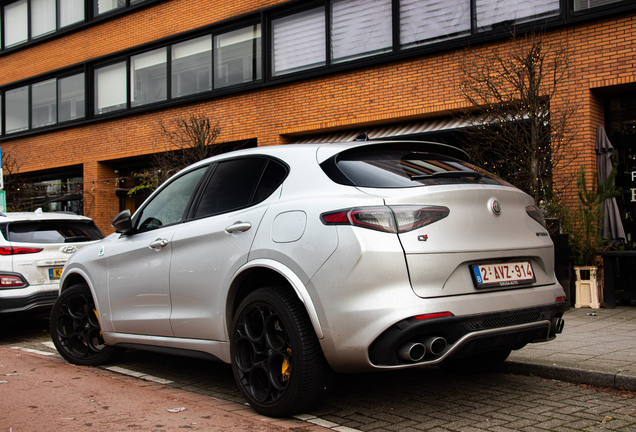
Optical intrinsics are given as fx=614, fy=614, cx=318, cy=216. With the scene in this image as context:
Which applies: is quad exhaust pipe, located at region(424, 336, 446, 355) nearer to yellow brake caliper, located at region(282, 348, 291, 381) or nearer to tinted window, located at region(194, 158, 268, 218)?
yellow brake caliper, located at region(282, 348, 291, 381)

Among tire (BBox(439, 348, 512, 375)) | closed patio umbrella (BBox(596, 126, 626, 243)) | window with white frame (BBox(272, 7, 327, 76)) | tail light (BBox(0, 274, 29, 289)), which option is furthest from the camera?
window with white frame (BBox(272, 7, 327, 76))

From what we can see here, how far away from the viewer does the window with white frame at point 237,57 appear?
51.2 feet

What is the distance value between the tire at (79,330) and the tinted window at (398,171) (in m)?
3.14

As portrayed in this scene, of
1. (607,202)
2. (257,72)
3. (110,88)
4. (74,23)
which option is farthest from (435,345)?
(74,23)

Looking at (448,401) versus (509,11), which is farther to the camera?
(509,11)

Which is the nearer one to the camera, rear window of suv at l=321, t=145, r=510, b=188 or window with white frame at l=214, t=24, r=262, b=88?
rear window of suv at l=321, t=145, r=510, b=188

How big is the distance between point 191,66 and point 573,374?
14.5m

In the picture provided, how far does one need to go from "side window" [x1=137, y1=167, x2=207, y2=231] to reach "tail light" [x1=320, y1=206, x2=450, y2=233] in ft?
6.22

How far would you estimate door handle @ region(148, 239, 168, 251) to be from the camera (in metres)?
4.86

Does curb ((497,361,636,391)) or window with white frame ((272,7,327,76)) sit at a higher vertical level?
window with white frame ((272,7,327,76))

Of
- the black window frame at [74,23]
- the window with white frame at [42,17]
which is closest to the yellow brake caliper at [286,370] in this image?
the black window frame at [74,23]

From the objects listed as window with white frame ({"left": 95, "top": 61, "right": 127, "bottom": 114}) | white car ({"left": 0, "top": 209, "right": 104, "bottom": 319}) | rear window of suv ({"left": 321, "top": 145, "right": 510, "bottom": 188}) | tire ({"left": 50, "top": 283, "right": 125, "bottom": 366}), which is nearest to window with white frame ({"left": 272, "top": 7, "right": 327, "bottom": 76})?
window with white frame ({"left": 95, "top": 61, "right": 127, "bottom": 114})

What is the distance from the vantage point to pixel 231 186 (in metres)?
4.61

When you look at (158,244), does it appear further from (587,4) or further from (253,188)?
(587,4)
